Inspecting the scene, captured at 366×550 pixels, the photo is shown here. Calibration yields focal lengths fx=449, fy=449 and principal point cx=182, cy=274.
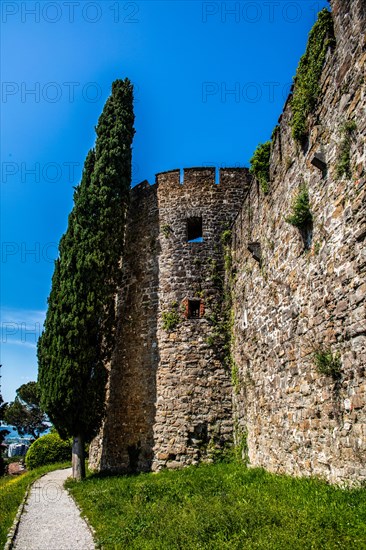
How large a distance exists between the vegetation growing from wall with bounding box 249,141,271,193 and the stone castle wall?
36 cm

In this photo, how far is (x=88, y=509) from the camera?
960cm

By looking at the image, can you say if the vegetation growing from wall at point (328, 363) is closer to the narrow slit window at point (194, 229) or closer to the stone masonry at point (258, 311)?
the stone masonry at point (258, 311)

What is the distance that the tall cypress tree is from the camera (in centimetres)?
1430

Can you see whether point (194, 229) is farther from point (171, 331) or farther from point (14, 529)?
point (14, 529)

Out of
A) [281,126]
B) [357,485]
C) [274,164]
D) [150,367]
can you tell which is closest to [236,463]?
[150,367]

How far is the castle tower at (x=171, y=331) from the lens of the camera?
13375 millimetres

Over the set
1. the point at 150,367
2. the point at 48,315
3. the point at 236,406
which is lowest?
the point at 236,406

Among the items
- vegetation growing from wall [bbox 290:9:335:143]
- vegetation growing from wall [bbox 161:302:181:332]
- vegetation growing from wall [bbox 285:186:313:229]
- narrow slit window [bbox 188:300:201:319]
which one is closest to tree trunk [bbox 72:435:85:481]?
vegetation growing from wall [bbox 161:302:181:332]

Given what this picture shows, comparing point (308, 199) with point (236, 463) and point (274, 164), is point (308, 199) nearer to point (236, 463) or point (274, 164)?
point (274, 164)

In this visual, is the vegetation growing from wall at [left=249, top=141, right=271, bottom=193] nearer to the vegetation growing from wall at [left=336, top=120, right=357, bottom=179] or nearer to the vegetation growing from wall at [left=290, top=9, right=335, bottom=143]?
the vegetation growing from wall at [left=290, top=9, right=335, bottom=143]

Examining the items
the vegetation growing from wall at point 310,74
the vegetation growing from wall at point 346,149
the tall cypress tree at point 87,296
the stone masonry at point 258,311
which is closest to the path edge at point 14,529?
the tall cypress tree at point 87,296

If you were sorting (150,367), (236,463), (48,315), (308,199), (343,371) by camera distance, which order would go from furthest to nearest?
1. (48,315)
2. (150,367)
3. (236,463)
4. (308,199)
5. (343,371)

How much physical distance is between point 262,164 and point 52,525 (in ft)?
28.9

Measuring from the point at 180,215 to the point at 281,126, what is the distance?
6.54m
